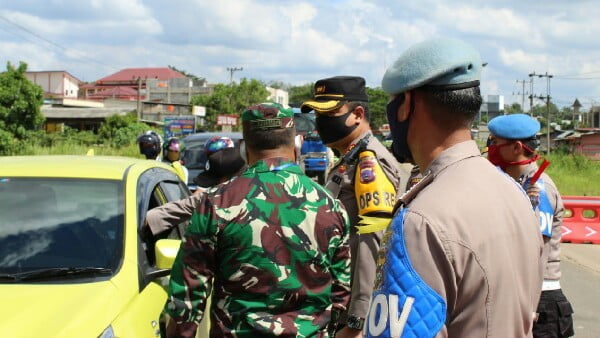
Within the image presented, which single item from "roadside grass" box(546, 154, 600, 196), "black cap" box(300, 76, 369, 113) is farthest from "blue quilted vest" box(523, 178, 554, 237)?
"roadside grass" box(546, 154, 600, 196)

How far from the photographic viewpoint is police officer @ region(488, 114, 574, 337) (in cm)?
335

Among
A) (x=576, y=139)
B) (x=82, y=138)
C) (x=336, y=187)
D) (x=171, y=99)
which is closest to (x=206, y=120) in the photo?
(x=82, y=138)

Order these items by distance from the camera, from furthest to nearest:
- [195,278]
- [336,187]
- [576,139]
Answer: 1. [576,139]
2. [336,187]
3. [195,278]

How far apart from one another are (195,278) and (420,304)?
1.20 metres

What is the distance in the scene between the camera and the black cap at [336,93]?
11.1ft

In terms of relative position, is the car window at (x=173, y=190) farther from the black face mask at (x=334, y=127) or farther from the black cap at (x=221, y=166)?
the black face mask at (x=334, y=127)

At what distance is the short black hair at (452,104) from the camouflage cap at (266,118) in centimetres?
109

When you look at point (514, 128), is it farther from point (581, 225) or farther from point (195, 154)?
point (195, 154)

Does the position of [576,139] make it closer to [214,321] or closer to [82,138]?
[82,138]

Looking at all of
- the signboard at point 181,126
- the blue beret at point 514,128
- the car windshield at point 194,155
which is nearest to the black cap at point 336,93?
the blue beret at point 514,128

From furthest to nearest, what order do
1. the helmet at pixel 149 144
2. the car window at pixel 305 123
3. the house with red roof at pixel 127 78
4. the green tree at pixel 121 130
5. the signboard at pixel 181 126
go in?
1. the house with red roof at pixel 127 78
2. the signboard at pixel 181 126
3. the green tree at pixel 121 130
4. the car window at pixel 305 123
5. the helmet at pixel 149 144

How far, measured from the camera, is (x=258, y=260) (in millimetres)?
2322

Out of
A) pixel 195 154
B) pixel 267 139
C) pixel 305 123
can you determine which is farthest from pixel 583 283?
pixel 305 123

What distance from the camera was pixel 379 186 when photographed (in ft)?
9.74
